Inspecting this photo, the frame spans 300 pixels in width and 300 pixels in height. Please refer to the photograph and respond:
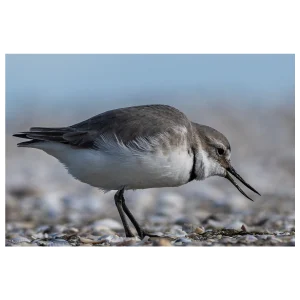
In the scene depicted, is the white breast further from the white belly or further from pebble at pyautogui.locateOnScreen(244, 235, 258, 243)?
pebble at pyautogui.locateOnScreen(244, 235, 258, 243)

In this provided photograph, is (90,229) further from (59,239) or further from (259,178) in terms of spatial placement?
(259,178)

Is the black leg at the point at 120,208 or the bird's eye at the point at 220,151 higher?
the bird's eye at the point at 220,151

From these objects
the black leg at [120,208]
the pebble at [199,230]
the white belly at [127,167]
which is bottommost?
the pebble at [199,230]

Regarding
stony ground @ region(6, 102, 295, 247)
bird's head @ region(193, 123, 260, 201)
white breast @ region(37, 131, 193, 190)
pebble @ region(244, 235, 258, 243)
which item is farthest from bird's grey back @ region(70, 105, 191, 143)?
pebble @ region(244, 235, 258, 243)

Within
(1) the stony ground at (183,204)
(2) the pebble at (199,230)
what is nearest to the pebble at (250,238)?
(1) the stony ground at (183,204)

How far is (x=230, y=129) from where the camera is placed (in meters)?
14.6

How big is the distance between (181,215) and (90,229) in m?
1.69

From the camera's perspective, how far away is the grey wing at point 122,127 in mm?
6172

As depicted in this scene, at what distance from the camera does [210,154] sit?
→ 262 inches

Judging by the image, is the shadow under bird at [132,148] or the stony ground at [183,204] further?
the stony ground at [183,204]

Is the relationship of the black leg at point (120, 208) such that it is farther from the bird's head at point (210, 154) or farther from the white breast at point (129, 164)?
the bird's head at point (210, 154)

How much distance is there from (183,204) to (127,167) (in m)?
3.47

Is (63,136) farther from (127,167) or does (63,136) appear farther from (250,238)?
(250,238)

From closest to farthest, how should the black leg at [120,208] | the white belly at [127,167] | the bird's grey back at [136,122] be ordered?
the white belly at [127,167] → the bird's grey back at [136,122] → the black leg at [120,208]
